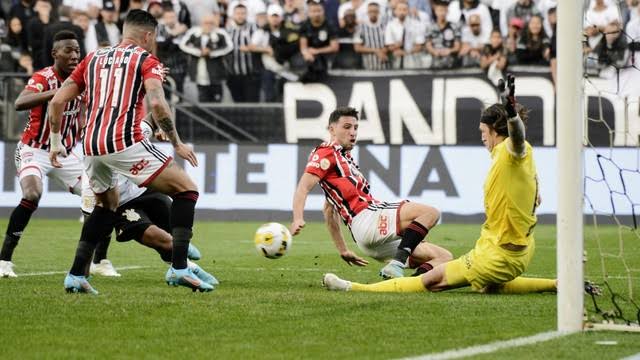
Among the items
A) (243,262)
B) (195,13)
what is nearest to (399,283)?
(243,262)

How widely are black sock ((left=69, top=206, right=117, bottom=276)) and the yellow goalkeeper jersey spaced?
2.90 meters

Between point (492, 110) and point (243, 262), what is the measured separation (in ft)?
16.1

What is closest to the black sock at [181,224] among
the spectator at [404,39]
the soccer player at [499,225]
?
the soccer player at [499,225]

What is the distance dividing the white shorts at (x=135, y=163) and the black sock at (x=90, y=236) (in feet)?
1.28

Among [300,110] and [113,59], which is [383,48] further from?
[113,59]

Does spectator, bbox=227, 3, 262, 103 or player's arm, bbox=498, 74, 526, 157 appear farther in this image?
spectator, bbox=227, 3, 262, 103

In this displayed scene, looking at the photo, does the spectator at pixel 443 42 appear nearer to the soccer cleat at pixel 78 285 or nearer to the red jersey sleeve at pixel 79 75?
the red jersey sleeve at pixel 79 75

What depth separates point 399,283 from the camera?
9.63m

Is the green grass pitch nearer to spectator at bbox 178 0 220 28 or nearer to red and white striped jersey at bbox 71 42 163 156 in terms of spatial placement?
red and white striped jersey at bbox 71 42 163 156

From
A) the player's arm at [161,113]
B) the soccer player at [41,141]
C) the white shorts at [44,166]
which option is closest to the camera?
the player's arm at [161,113]

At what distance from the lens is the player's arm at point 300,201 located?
9812mm

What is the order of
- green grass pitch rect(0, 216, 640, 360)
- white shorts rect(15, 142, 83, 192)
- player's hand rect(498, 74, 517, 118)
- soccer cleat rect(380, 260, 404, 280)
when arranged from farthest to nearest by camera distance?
white shorts rect(15, 142, 83, 192), soccer cleat rect(380, 260, 404, 280), player's hand rect(498, 74, 517, 118), green grass pitch rect(0, 216, 640, 360)

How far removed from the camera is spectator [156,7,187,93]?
74.1 ft

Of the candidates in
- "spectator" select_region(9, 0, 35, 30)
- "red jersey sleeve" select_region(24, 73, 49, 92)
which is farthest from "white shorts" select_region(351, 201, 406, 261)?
"spectator" select_region(9, 0, 35, 30)
